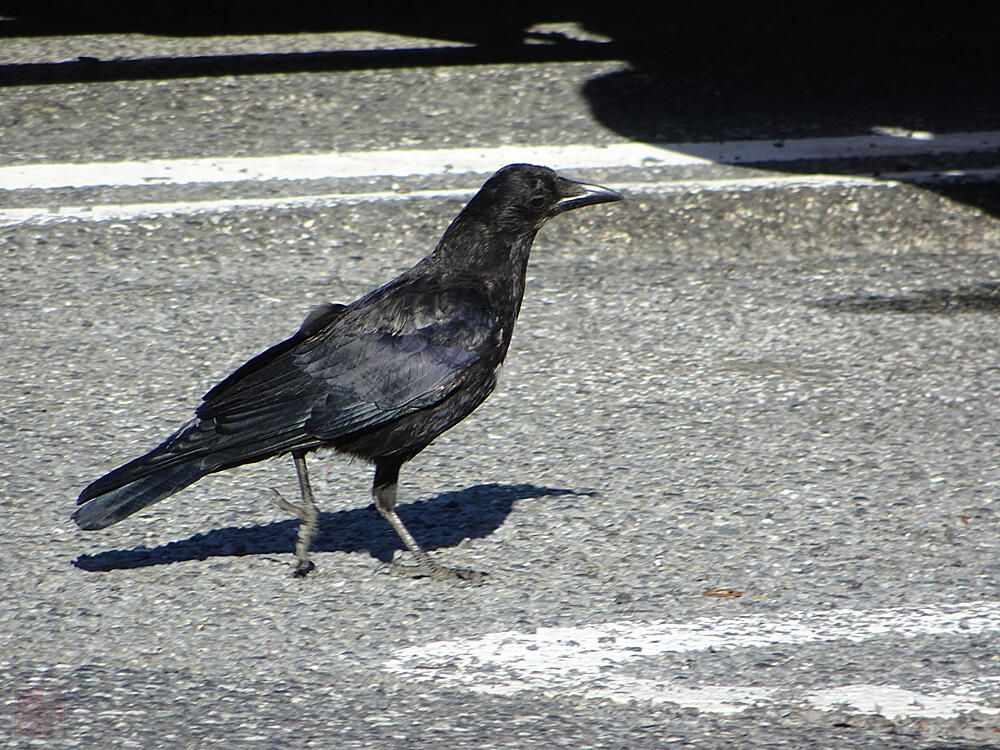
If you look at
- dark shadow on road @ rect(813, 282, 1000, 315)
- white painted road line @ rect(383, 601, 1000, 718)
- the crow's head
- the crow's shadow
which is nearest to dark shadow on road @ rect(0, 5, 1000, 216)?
dark shadow on road @ rect(813, 282, 1000, 315)

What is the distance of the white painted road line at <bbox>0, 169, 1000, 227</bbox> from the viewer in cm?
750

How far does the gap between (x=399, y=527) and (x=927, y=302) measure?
3.46 m

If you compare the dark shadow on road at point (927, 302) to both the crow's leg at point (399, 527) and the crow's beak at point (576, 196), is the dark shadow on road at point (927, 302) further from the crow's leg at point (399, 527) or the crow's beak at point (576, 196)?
the crow's leg at point (399, 527)

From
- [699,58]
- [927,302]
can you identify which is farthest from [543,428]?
[699,58]

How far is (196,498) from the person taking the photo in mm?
4875

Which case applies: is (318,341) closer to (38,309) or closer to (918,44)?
(38,309)

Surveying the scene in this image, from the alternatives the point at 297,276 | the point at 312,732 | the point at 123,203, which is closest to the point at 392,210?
the point at 297,276

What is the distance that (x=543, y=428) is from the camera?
18.1 feet

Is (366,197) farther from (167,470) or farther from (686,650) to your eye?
(686,650)

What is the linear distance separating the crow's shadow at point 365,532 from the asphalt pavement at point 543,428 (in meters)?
0.02

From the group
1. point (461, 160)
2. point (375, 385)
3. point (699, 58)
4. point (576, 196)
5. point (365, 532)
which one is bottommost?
point (365, 532)

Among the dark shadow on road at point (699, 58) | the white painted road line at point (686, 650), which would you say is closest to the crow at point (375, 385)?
the white painted road line at point (686, 650)

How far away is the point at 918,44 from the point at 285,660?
7.87m

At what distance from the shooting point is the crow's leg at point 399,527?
13.9 feet
